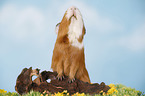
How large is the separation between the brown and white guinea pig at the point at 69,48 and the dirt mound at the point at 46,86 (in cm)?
13

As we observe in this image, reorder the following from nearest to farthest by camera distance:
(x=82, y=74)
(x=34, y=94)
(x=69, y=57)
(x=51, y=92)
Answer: (x=34, y=94), (x=51, y=92), (x=69, y=57), (x=82, y=74)

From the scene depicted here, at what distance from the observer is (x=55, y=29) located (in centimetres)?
367

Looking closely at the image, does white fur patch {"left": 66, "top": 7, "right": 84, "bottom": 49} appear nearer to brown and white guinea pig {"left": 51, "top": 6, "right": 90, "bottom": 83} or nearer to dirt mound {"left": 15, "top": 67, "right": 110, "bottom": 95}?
brown and white guinea pig {"left": 51, "top": 6, "right": 90, "bottom": 83}

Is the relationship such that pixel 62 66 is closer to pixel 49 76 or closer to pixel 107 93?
pixel 49 76

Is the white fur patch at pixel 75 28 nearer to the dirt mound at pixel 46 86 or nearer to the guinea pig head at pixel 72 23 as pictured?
the guinea pig head at pixel 72 23

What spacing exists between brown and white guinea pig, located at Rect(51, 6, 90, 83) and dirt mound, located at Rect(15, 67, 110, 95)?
0.13 meters

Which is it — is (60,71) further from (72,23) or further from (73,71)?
(72,23)

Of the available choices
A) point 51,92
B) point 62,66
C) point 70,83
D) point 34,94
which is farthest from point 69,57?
point 34,94

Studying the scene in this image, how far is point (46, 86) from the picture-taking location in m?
3.08

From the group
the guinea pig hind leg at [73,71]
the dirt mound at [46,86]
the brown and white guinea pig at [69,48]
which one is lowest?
the dirt mound at [46,86]

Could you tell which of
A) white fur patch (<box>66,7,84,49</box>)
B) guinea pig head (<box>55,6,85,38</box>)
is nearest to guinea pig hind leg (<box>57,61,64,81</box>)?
white fur patch (<box>66,7,84,49</box>)

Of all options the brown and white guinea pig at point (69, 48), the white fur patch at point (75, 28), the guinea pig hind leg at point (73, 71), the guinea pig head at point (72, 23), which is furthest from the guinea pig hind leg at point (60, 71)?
the guinea pig head at point (72, 23)

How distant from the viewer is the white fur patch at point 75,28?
3309mm

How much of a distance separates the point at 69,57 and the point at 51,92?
2.27 ft
